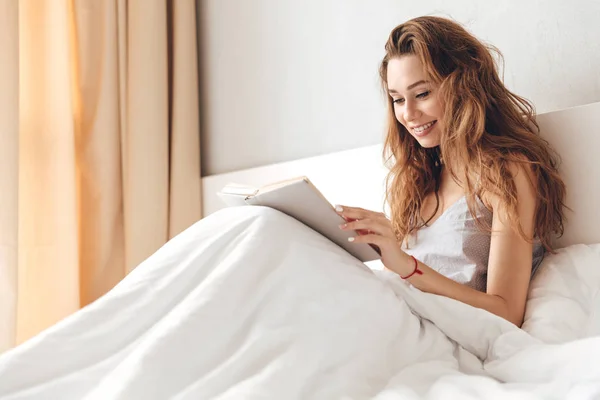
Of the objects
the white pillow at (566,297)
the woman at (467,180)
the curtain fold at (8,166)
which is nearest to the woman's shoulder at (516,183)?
the woman at (467,180)

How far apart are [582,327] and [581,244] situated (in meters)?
0.25

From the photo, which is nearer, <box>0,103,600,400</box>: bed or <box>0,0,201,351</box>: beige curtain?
<box>0,103,600,400</box>: bed

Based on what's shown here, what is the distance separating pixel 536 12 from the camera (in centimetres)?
171

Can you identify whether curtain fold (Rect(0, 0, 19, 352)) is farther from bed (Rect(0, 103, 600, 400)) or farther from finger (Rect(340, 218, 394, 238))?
finger (Rect(340, 218, 394, 238))

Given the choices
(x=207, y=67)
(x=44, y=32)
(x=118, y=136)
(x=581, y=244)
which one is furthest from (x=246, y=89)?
(x=581, y=244)

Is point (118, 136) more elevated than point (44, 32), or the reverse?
point (44, 32)

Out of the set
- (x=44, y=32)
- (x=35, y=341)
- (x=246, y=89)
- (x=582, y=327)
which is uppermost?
(x=44, y=32)

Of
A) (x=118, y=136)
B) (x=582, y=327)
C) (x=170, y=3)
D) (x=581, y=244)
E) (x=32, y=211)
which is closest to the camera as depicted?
(x=582, y=327)

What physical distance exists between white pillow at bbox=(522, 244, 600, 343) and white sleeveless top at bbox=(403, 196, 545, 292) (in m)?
0.09

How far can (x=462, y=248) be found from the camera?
1.54 m

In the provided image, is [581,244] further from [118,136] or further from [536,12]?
[118,136]

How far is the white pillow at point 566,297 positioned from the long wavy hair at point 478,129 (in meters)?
0.08

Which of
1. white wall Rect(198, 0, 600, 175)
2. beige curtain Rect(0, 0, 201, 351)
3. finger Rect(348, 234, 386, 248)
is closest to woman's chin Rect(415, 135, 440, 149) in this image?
white wall Rect(198, 0, 600, 175)

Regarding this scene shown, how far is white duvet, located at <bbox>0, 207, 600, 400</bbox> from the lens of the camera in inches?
36.4
